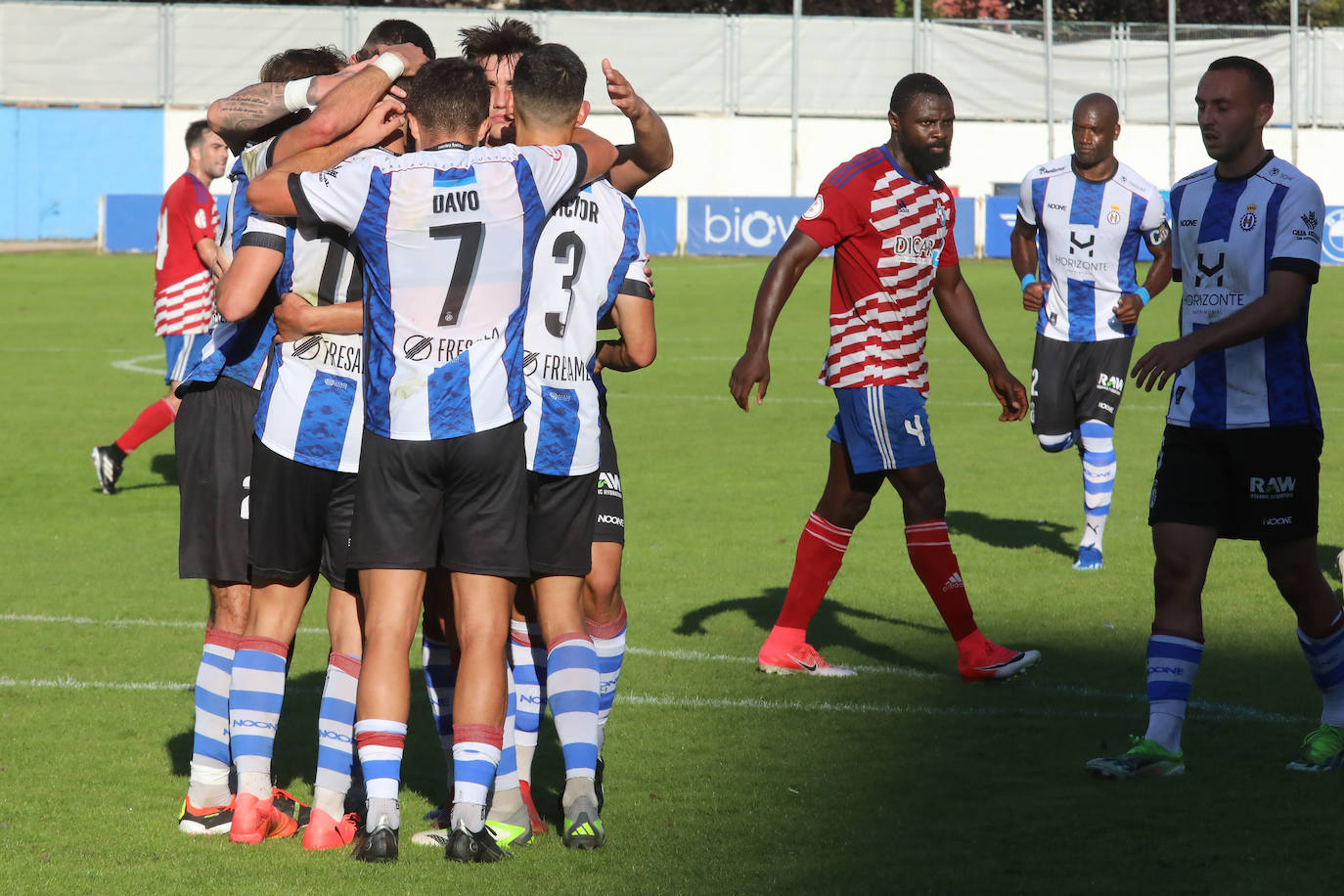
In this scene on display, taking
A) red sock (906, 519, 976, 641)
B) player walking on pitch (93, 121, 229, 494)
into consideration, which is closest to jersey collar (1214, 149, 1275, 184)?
red sock (906, 519, 976, 641)

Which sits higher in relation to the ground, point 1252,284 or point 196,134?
point 196,134

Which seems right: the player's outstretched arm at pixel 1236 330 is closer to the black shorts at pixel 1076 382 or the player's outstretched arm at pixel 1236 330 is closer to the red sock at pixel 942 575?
the red sock at pixel 942 575

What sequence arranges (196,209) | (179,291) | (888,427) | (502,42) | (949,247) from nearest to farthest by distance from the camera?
(502,42) < (888,427) < (949,247) < (196,209) < (179,291)

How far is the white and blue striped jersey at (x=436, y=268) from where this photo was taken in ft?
13.0

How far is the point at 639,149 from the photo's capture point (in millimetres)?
4965

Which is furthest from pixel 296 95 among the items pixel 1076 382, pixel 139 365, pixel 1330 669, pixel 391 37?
pixel 139 365

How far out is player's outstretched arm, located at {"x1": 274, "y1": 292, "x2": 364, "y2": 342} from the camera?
418 cm

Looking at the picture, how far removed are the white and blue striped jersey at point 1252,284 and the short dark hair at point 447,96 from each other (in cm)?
225

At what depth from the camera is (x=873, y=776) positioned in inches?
195

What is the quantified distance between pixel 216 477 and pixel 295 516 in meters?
0.37

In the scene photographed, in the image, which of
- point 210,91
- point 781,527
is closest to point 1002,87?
point 210,91

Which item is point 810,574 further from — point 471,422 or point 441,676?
point 471,422

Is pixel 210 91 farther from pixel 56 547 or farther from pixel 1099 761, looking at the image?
pixel 1099 761

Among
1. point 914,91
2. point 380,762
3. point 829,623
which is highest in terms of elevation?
point 914,91
